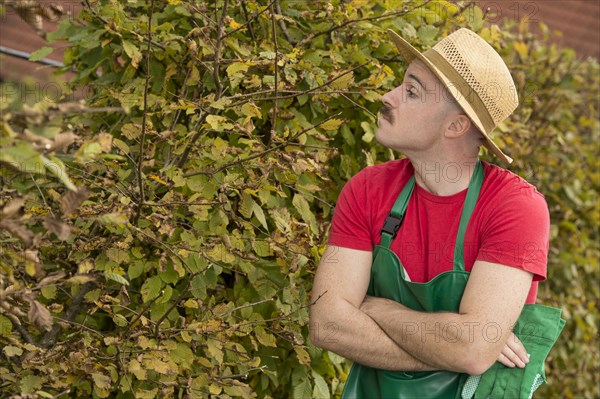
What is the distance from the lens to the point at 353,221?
10.6 ft

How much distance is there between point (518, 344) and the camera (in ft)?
10.2

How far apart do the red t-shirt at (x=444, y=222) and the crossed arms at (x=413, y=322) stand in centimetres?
5

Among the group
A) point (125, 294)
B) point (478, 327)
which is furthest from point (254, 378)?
point (478, 327)

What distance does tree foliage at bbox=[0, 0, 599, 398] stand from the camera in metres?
3.11

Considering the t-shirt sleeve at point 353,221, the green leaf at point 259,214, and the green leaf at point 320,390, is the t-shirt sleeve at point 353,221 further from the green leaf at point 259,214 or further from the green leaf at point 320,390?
the green leaf at point 320,390

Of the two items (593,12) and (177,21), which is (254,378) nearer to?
(177,21)

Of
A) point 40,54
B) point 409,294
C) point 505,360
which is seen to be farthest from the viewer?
point 40,54

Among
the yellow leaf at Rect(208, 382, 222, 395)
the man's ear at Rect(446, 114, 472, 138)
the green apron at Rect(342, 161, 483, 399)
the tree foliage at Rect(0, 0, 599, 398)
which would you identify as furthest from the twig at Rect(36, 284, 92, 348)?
the man's ear at Rect(446, 114, 472, 138)

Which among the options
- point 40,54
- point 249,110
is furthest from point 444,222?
point 40,54

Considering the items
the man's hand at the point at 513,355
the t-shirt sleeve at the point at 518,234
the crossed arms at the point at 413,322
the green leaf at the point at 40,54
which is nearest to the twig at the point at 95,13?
the green leaf at the point at 40,54

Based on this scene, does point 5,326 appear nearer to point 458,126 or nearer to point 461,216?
point 461,216

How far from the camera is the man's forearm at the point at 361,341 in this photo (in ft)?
10.0

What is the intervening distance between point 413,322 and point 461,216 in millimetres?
392

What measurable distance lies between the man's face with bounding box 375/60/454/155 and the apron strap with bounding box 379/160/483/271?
14 cm
